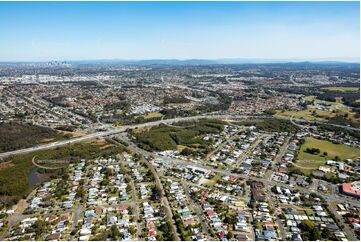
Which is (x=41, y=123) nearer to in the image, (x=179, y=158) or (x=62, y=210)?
(x=179, y=158)

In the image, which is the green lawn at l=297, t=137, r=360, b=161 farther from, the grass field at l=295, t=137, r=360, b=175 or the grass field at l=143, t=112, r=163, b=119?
the grass field at l=143, t=112, r=163, b=119

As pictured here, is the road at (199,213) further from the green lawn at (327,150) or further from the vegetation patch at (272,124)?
the vegetation patch at (272,124)

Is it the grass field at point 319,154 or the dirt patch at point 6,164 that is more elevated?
the dirt patch at point 6,164

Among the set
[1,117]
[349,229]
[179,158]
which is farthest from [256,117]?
[1,117]

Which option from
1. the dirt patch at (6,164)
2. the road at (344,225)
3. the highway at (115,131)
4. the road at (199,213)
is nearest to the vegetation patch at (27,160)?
the dirt patch at (6,164)

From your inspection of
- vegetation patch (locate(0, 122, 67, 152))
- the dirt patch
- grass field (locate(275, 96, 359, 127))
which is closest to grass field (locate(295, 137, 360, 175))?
grass field (locate(275, 96, 359, 127))

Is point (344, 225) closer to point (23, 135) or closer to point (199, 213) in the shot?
point (199, 213)

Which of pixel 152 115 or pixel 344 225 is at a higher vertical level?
pixel 152 115

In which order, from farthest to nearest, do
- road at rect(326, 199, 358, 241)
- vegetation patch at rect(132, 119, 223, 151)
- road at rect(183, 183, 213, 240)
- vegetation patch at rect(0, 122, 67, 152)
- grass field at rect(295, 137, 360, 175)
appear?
vegetation patch at rect(132, 119, 223, 151) → vegetation patch at rect(0, 122, 67, 152) → grass field at rect(295, 137, 360, 175) → road at rect(183, 183, 213, 240) → road at rect(326, 199, 358, 241)

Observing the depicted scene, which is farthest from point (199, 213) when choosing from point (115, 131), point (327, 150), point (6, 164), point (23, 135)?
point (23, 135)
